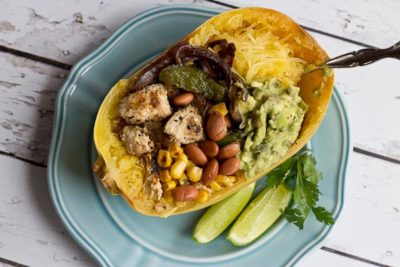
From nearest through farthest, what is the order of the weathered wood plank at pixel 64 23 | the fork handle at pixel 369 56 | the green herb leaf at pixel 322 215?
the fork handle at pixel 369 56
the green herb leaf at pixel 322 215
the weathered wood plank at pixel 64 23

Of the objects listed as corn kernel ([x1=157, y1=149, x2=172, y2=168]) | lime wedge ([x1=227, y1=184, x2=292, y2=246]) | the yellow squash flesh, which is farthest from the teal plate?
corn kernel ([x1=157, y1=149, x2=172, y2=168])

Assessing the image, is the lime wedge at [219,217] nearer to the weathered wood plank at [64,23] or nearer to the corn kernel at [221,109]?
the corn kernel at [221,109]

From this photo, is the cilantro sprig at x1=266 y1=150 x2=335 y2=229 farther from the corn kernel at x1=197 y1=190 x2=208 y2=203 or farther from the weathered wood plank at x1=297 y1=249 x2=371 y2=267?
the corn kernel at x1=197 y1=190 x2=208 y2=203

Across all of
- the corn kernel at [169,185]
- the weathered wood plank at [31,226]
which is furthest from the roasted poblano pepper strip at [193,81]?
the weathered wood plank at [31,226]

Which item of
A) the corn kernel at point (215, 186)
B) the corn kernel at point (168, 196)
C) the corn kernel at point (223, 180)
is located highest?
the corn kernel at point (223, 180)

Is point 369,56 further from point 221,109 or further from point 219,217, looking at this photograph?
point 219,217

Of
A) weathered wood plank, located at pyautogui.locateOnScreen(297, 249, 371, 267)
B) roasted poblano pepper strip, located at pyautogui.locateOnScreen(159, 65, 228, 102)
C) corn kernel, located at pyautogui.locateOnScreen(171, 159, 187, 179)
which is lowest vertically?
weathered wood plank, located at pyautogui.locateOnScreen(297, 249, 371, 267)

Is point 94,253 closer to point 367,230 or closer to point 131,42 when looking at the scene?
point 131,42
